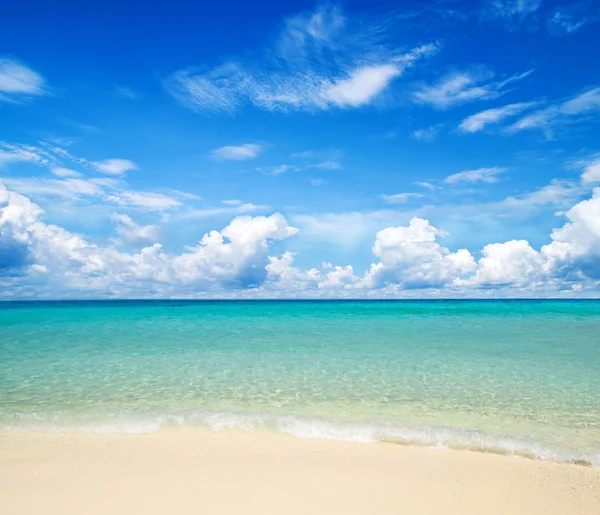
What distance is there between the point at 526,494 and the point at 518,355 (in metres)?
12.7

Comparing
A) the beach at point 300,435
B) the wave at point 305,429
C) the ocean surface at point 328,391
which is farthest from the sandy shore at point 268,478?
the ocean surface at point 328,391

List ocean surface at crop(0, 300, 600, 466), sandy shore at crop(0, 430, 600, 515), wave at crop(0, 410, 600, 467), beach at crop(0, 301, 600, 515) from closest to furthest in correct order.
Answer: sandy shore at crop(0, 430, 600, 515) → beach at crop(0, 301, 600, 515) → wave at crop(0, 410, 600, 467) → ocean surface at crop(0, 300, 600, 466)

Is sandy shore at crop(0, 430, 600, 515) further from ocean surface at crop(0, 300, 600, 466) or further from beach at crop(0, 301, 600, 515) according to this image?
ocean surface at crop(0, 300, 600, 466)

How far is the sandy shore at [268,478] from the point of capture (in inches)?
216

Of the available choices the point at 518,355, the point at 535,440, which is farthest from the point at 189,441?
the point at 518,355

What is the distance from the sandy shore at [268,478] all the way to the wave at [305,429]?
14.2 inches

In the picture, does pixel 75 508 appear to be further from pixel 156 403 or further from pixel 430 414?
pixel 430 414

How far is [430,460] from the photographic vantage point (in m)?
6.93

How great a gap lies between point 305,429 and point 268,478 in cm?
221

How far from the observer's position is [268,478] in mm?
6207

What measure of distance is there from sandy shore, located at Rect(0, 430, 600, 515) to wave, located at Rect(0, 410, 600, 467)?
14.2 inches

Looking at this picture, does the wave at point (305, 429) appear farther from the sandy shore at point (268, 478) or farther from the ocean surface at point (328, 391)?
the sandy shore at point (268, 478)

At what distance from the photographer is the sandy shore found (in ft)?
18.0

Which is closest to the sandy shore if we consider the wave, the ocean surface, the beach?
the beach
